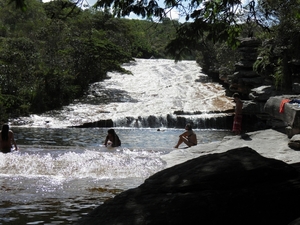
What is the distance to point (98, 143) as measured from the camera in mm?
17500

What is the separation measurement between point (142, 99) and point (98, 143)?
504 inches

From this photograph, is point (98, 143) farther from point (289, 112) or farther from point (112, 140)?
point (289, 112)

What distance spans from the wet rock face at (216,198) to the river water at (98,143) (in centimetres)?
240

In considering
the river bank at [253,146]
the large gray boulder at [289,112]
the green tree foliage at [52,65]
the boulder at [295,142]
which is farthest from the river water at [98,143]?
the large gray boulder at [289,112]

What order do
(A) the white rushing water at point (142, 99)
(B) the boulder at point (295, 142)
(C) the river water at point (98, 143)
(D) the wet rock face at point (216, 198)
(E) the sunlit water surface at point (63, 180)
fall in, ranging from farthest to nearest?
(A) the white rushing water at point (142, 99), (B) the boulder at point (295, 142), (C) the river water at point (98, 143), (E) the sunlit water surface at point (63, 180), (D) the wet rock face at point (216, 198)

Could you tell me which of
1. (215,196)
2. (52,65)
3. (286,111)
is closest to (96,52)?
(52,65)

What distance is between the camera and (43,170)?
963cm

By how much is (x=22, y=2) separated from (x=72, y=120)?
20.4m

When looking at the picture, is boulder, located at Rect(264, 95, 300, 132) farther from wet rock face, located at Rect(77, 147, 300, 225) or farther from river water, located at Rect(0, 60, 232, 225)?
wet rock face, located at Rect(77, 147, 300, 225)

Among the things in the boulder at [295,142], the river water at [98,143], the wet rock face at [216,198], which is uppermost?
the wet rock face at [216,198]

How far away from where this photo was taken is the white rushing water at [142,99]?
81.1 feet

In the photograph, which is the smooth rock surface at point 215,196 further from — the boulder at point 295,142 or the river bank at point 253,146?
the river bank at point 253,146

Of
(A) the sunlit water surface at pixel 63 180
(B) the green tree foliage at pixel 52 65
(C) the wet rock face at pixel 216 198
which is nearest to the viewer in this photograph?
(C) the wet rock face at pixel 216 198

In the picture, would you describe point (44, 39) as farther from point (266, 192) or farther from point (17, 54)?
point (266, 192)
